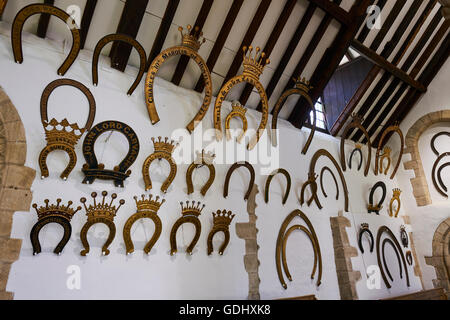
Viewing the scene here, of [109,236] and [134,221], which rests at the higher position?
[134,221]

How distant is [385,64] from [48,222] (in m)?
5.40

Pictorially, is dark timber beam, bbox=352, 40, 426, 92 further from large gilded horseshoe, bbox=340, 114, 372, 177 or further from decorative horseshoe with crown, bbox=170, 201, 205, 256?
decorative horseshoe with crown, bbox=170, 201, 205, 256

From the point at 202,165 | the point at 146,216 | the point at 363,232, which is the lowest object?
the point at 146,216

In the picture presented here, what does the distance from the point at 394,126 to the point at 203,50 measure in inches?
158

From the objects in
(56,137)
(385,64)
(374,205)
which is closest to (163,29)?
(56,137)

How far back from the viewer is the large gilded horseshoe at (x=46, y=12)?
2619 mm

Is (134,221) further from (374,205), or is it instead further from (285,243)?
(374,205)

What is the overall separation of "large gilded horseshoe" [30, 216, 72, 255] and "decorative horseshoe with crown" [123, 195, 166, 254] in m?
0.48

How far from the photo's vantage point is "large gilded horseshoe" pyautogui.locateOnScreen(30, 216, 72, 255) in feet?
7.87

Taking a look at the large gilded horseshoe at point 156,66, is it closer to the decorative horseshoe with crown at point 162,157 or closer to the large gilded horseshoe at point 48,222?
the decorative horseshoe with crown at point 162,157

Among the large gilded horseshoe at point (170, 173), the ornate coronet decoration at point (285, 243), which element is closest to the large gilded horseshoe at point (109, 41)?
the large gilded horseshoe at point (170, 173)

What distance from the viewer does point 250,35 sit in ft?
12.4

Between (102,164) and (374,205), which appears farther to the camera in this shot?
(374,205)

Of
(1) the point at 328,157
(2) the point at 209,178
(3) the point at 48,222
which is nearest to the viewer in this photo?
(3) the point at 48,222
